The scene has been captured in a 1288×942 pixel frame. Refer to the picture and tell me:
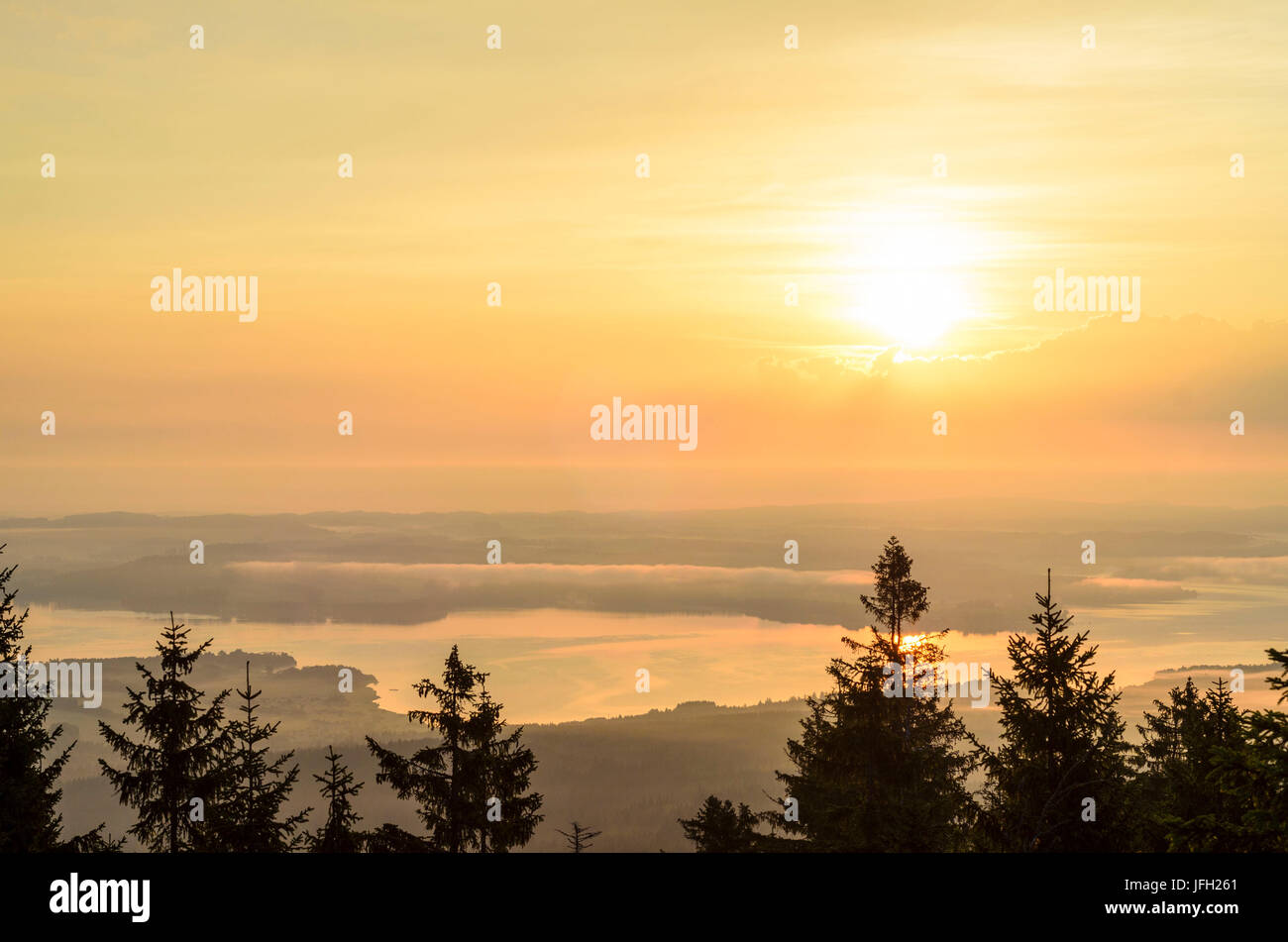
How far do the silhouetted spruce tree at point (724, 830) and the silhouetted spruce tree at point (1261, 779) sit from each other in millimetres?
36782

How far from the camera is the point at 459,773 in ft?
125

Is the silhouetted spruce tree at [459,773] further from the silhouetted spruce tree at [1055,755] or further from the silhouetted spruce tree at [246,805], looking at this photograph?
the silhouetted spruce tree at [1055,755]

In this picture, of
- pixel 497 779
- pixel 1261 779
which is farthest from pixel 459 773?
pixel 1261 779

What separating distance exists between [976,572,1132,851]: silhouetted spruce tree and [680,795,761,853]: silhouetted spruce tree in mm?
31340

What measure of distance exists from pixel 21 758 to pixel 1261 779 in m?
31.2

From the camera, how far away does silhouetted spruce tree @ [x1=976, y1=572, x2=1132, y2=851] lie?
82.4ft

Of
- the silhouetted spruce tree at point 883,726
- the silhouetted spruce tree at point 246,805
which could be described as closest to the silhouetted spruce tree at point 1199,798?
the silhouetted spruce tree at point 883,726

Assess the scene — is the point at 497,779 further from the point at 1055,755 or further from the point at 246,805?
the point at 1055,755

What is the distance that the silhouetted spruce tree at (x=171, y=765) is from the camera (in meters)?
34.5

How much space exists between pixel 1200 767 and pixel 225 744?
27.7 metres
